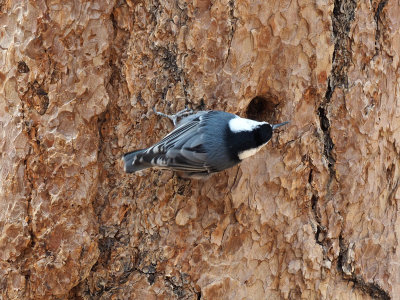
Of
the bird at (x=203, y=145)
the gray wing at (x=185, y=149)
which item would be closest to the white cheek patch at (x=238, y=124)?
the bird at (x=203, y=145)

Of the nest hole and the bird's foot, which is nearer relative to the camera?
the bird's foot

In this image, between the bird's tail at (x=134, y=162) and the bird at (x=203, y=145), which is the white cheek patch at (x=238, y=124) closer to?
the bird at (x=203, y=145)

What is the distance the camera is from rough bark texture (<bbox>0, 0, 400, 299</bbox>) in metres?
2.29

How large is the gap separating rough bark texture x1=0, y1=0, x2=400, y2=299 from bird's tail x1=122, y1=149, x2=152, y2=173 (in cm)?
11

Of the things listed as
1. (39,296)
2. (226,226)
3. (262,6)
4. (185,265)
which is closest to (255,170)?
(226,226)

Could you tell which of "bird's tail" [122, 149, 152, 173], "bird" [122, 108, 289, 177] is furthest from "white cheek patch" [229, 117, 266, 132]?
"bird's tail" [122, 149, 152, 173]

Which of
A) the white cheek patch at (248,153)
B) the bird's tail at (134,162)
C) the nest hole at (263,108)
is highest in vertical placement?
the nest hole at (263,108)

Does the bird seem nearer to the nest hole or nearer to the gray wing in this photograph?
the gray wing

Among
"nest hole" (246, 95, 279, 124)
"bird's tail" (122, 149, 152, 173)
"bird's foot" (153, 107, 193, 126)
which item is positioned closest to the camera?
"bird's tail" (122, 149, 152, 173)

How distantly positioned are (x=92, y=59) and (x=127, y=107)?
0.86ft

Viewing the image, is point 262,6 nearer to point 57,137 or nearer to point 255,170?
point 255,170

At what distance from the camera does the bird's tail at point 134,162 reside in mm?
2250

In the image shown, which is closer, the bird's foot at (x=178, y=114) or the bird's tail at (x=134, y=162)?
the bird's tail at (x=134, y=162)

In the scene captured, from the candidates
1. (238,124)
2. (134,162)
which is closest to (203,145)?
(238,124)
